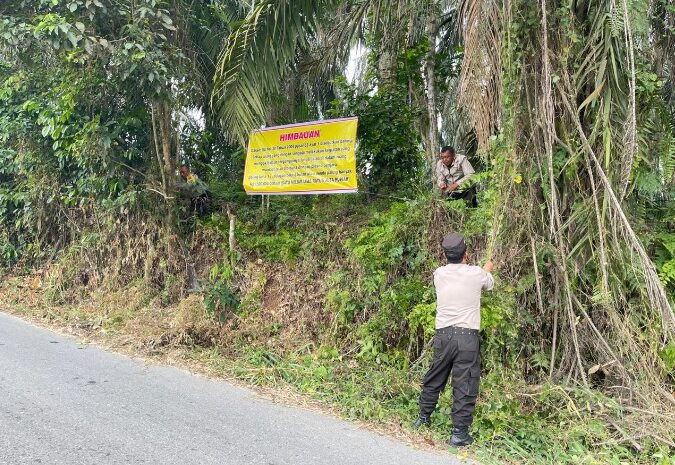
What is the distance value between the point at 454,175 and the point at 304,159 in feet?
6.14

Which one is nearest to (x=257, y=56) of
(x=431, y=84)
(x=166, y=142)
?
(x=166, y=142)

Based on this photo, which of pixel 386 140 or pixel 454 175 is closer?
pixel 454 175

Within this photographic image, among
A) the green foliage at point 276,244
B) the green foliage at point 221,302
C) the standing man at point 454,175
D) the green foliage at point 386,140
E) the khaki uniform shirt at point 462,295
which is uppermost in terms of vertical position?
the green foliage at point 386,140

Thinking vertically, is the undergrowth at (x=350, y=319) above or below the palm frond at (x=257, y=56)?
below

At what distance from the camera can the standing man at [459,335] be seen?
3773mm

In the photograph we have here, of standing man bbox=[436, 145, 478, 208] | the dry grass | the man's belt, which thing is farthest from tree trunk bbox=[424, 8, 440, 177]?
the man's belt

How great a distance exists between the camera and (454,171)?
6383mm

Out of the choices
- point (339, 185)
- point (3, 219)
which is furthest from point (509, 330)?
point (3, 219)

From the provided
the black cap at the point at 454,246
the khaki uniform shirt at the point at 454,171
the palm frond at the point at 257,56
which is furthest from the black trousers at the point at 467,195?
the palm frond at the point at 257,56

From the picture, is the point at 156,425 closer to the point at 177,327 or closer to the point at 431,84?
the point at 177,327

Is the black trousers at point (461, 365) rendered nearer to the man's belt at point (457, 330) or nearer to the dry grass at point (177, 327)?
the man's belt at point (457, 330)

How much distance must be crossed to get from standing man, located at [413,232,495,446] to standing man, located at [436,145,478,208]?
232 centimetres

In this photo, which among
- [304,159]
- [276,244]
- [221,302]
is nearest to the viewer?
[221,302]

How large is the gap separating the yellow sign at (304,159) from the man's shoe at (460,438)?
125 inches
